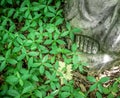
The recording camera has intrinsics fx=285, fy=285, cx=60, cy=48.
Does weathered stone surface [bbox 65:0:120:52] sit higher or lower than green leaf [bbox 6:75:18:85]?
higher

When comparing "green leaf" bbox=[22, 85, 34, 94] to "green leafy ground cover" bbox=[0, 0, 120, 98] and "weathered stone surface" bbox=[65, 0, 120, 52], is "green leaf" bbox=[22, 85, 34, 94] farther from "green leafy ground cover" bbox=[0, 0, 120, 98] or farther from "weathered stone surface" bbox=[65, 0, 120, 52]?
"weathered stone surface" bbox=[65, 0, 120, 52]

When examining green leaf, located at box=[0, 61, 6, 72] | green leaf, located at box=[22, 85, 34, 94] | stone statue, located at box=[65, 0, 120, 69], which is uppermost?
stone statue, located at box=[65, 0, 120, 69]

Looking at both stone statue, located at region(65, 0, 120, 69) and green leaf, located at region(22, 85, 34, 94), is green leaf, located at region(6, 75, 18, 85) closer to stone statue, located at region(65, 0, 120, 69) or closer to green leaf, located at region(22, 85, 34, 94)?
green leaf, located at region(22, 85, 34, 94)

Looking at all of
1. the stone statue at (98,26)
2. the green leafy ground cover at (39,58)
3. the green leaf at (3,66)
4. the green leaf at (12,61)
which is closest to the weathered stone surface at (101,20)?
the stone statue at (98,26)

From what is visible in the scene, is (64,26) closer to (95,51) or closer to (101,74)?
(95,51)

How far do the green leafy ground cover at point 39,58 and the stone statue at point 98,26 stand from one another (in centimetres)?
14

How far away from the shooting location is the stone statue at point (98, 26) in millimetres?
2996

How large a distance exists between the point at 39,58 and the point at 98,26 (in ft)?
2.56

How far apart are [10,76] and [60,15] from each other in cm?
99

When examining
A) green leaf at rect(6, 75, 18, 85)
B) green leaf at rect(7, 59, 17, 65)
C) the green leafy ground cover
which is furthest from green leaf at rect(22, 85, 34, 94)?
green leaf at rect(7, 59, 17, 65)

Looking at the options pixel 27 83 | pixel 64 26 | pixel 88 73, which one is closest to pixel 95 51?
pixel 88 73

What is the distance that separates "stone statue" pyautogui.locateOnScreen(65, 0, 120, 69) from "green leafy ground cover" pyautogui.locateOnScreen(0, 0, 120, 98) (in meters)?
0.14

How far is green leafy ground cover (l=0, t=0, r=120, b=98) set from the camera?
290cm

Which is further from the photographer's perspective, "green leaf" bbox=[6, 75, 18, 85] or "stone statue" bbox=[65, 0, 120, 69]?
"stone statue" bbox=[65, 0, 120, 69]
